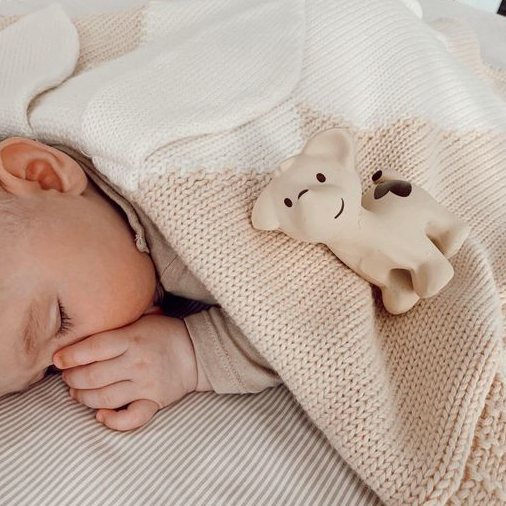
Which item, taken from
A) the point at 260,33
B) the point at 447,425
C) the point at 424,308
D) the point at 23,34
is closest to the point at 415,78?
the point at 260,33

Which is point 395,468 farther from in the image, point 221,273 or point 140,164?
point 140,164

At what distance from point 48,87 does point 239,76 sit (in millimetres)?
260

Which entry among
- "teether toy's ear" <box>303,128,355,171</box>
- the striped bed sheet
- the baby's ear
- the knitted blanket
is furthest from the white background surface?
the striped bed sheet

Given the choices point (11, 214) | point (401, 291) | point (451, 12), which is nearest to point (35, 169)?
point (11, 214)

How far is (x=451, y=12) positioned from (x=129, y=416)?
42.1 inches

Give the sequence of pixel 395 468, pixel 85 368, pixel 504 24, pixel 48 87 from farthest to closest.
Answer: pixel 504 24 < pixel 48 87 < pixel 85 368 < pixel 395 468

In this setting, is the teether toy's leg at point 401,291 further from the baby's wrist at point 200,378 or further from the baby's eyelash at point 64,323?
the baby's eyelash at point 64,323

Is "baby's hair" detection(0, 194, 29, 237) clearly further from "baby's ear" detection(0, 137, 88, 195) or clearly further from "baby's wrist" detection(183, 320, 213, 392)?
"baby's wrist" detection(183, 320, 213, 392)

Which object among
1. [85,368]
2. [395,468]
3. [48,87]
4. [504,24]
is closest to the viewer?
[395,468]

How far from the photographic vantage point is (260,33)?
0.76 meters

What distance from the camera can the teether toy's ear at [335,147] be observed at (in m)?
0.54

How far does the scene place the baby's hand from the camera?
61 centimetres

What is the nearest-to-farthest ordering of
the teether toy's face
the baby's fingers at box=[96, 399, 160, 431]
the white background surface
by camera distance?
the teether toy's face, the baby's fingers at box=[96, 399, 160, 431], the white background surface

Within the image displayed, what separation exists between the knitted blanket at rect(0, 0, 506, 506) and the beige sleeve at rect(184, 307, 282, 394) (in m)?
0.08
